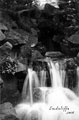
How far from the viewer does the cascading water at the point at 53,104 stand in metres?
11.7

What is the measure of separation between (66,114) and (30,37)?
8.03 metres

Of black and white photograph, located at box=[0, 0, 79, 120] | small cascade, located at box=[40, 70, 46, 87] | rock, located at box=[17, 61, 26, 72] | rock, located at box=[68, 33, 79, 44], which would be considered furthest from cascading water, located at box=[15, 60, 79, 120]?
rock, located at box=[68, 33, 79, 44]

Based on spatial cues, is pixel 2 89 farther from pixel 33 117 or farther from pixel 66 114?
pixel 66 114

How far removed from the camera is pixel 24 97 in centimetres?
1373

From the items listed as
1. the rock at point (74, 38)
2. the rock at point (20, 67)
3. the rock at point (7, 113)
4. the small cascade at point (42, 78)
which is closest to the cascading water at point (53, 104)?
the small cascade at point (42, 78)

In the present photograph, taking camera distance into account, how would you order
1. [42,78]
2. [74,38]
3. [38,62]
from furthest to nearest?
[74,38]
[38,62]
[42,78]

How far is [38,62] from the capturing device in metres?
15.0

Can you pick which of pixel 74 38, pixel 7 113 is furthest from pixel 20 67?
pixel 74 38

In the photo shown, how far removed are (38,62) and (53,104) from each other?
10.2 ft

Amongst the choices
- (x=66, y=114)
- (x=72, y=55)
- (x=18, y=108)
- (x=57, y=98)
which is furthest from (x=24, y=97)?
(x=72, y=55)

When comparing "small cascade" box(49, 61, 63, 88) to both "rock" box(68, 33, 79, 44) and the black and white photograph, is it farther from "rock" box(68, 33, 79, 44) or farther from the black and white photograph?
"rock" box(68, 33, 79, 44)

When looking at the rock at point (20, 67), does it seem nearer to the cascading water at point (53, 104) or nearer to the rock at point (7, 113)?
the cascading water at point (53, 104)

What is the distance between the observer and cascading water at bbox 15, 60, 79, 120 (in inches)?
462

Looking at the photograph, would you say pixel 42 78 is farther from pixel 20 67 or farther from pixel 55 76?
pixel 20 67
